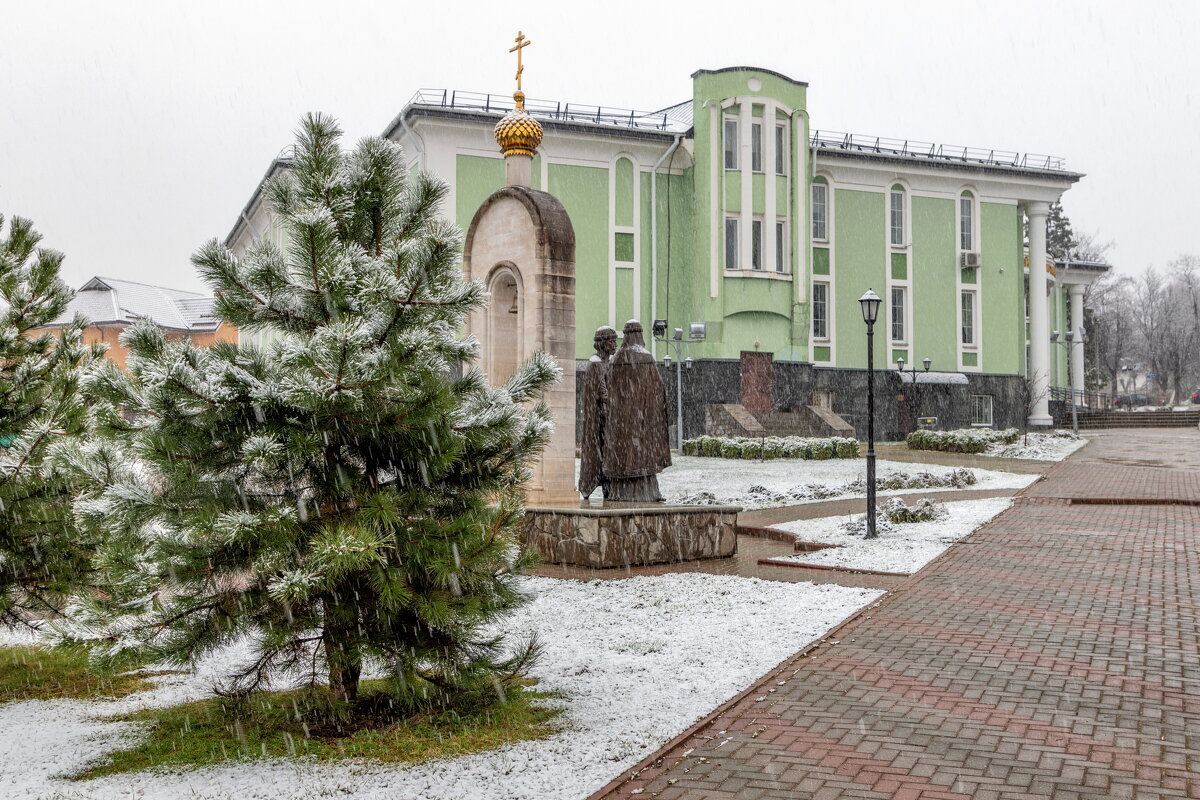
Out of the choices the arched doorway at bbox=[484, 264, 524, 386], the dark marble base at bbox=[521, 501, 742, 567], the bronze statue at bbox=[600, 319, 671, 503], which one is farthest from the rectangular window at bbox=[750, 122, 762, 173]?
the dark marble base at bbox=[521, 501, 742, 567]

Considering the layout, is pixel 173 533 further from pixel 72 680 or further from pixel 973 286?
pixel 973 286

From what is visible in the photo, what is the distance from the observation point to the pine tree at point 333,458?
4.56 metres

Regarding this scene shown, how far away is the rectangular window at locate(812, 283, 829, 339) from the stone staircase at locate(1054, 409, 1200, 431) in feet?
51.9

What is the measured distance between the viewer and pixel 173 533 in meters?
4.66

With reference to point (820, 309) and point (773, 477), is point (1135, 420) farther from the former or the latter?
point (773, 477)

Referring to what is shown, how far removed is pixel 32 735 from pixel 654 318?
30.0 metres

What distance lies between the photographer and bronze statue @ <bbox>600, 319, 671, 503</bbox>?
11.8m

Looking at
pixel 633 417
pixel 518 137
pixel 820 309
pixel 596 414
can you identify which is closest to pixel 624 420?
pixel 633 417

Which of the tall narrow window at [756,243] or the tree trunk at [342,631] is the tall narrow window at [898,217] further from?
the tree trunk at [342,631]

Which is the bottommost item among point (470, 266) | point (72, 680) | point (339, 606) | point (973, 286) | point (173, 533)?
point (72, 680)

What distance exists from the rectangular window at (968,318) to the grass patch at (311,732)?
38.2 m

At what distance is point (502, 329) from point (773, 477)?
9.08 m

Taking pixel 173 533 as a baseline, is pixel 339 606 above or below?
below

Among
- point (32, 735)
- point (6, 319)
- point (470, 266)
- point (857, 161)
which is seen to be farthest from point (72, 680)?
point (857, 161)
